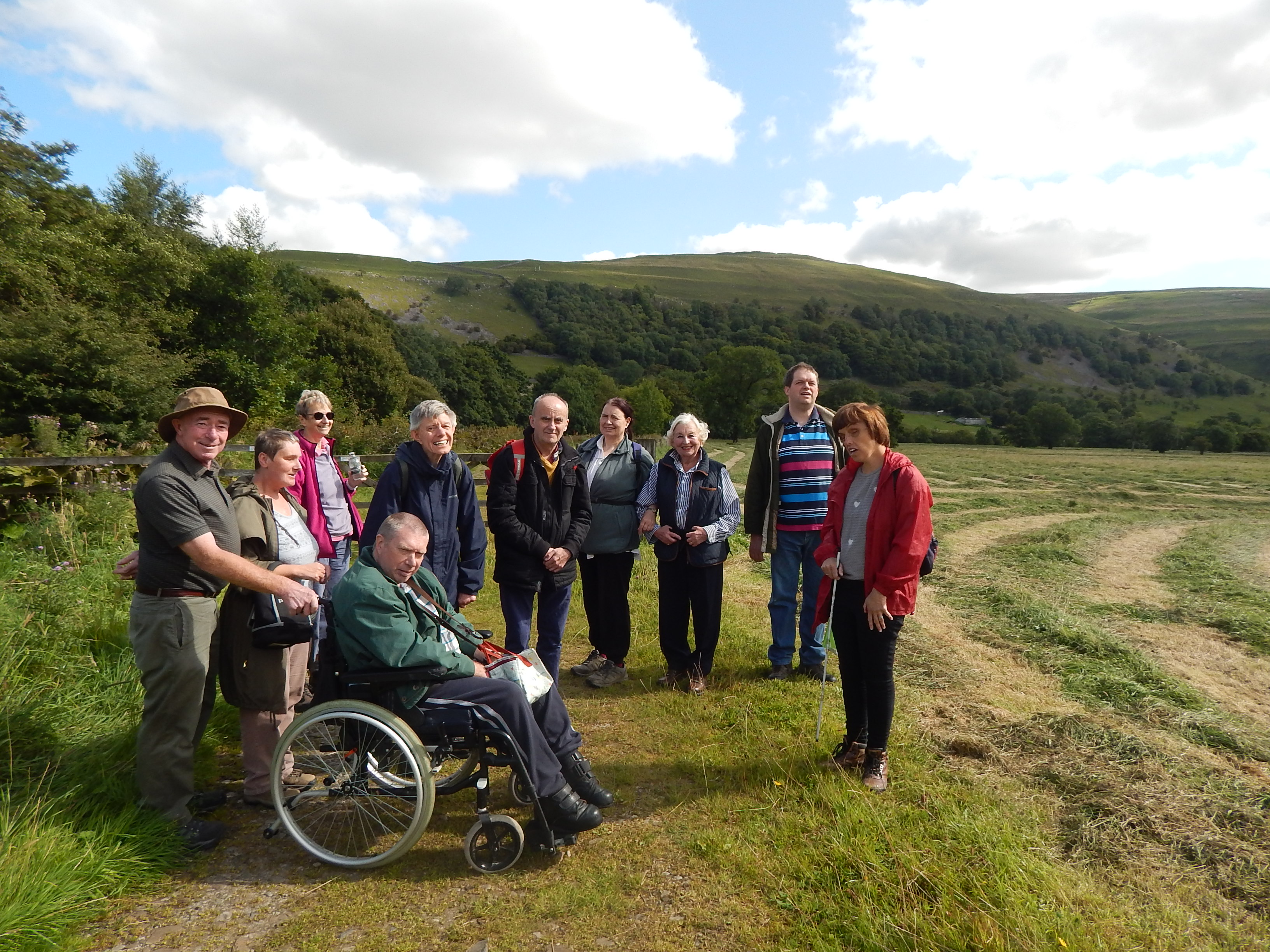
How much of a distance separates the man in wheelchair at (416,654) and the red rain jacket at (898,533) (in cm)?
189

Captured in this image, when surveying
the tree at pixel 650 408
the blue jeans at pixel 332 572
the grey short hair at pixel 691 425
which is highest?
the grey short hair at pixel 691 425

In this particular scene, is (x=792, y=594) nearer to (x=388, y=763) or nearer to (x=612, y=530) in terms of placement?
(x=612, y=530)

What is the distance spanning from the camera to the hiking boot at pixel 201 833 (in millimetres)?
3334

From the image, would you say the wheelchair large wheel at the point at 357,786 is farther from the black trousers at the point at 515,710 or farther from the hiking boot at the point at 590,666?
the hiking boot at the point at 590,666

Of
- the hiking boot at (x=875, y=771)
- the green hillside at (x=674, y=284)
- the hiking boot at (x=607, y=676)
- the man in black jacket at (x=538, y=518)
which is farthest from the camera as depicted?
the green hillside at (x=674, y=284)

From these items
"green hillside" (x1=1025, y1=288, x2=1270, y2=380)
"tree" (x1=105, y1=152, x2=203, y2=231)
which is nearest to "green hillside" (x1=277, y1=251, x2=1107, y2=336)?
"green hillside" (x1=1025, y1=288, x2=1270, y2=380)

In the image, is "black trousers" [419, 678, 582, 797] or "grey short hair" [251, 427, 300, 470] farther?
"grey short hair" [251, 427, 300, 470]

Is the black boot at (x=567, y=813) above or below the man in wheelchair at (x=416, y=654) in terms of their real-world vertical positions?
below

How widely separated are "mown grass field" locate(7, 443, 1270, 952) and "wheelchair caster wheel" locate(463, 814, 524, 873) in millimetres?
63

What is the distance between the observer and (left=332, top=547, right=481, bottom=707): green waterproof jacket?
10.7ft

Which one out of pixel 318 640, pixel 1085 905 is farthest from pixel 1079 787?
pixel 318 640

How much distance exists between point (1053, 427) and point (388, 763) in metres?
76.6

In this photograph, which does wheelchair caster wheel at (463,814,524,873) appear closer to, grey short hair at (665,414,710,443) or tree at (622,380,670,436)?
grey short hair at (665,414,710,443)

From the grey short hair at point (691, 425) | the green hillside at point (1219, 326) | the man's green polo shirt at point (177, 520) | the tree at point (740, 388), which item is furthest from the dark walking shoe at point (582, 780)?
the green hillside at point (1219, 326)
